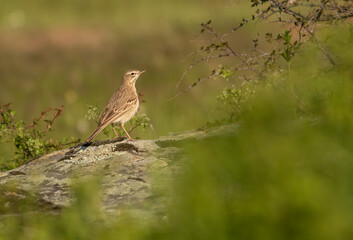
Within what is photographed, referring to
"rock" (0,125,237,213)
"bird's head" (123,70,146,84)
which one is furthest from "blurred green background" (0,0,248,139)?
"rock" (0,125,237,213)

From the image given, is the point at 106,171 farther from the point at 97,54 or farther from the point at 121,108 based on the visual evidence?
the point at 97,54

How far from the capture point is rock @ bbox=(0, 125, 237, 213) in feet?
19.4

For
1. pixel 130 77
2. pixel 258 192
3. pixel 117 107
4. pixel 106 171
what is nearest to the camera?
pixel 258 192

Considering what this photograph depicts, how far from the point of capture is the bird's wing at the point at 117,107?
9.21 m

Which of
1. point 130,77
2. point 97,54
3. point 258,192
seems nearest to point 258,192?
point 258,192

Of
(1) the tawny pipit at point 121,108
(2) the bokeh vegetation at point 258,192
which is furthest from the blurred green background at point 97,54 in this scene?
(2) the bokeh vegetation at point 258,192

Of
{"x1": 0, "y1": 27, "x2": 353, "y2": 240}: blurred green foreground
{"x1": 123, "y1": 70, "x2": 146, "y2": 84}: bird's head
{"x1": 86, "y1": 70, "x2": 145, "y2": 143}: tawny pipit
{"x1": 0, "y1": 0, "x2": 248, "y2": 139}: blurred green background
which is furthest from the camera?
{"x1": 0, "y1": 0, "x2": 248, "y2": 139}: blurred green background

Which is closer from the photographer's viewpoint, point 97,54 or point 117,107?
point 117,107

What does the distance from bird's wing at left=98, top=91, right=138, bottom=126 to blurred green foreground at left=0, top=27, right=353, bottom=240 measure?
145 inches

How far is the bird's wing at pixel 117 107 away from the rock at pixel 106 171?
138cm

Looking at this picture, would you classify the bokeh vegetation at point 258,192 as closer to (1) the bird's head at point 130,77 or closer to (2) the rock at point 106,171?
(2) the rock at point 106,171

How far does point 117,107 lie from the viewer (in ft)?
30.8

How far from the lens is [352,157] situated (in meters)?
4.56

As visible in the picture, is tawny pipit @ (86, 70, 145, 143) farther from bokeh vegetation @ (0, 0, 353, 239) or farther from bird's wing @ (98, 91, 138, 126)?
bokeh vegetation @ (0, 0, 353, 239)
